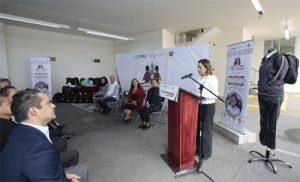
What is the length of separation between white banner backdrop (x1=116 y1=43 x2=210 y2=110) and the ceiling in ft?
5.14

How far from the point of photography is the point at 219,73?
8.17m

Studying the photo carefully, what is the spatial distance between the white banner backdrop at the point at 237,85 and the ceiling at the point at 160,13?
2.76 metres

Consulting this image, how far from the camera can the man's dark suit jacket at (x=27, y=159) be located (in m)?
0.84

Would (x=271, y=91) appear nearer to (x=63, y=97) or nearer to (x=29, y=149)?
(x=29, y=149)

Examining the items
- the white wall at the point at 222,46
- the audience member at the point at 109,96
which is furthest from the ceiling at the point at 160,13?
the audience member at the point at 109,96

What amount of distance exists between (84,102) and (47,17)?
388cm

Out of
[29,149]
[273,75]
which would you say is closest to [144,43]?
[273,75]

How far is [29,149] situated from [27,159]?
51 millimetres

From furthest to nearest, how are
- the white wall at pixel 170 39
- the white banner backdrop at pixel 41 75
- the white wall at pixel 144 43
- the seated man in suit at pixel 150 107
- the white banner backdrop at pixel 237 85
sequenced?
the white wall at pixel 170 39 → the white wall at pixel 144 43 → the white banner backdrop at pixel 41 75 → the seated man in suit at pixel 150 107 → the white banner backdrop at pixel 237 85

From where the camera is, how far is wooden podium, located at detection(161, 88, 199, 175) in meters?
2.04

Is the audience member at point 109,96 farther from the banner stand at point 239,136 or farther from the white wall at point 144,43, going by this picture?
the white wall at point 144,43

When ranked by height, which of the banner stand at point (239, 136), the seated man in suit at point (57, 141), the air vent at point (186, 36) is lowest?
the banner stand at point (239, 136)

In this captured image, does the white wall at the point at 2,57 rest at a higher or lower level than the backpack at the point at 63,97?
higher

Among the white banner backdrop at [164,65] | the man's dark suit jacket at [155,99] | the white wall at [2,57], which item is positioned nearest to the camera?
the man's dark suit jacket at [155,99]
